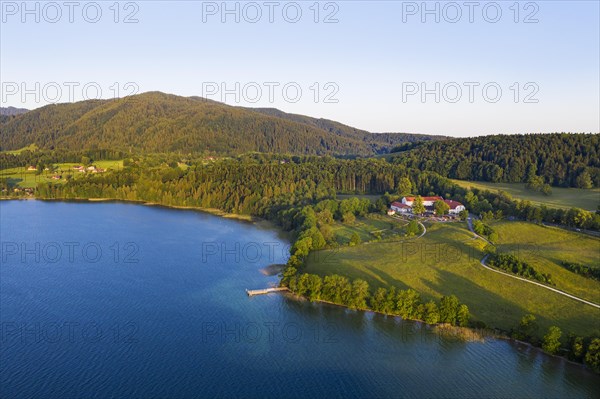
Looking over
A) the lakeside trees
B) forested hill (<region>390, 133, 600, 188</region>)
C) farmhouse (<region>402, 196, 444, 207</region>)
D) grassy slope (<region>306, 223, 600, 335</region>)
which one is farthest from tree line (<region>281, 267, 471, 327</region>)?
forested hill (<region>390, 133, 600, 188</region>)

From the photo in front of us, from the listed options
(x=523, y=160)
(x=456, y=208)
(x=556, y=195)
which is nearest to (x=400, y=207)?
(x=456, y=208)

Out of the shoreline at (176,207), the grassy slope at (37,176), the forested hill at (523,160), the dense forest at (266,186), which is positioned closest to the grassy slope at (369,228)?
the dense forest at (266,186)

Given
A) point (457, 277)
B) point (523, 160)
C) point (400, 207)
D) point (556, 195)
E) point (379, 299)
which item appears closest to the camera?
point (379, 299)

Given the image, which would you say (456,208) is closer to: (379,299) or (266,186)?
(379,299)

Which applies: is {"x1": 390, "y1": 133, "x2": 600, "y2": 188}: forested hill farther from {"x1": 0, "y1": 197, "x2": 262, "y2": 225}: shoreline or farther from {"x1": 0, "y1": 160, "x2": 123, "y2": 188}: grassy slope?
{"x1": 0, "y1": 160, "x2": 123, "y2": 188}: grassy slope

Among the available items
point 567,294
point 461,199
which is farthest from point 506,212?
point 567,294

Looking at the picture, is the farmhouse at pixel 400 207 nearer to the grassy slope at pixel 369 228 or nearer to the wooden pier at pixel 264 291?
the grassy slope at pixel 369 228
